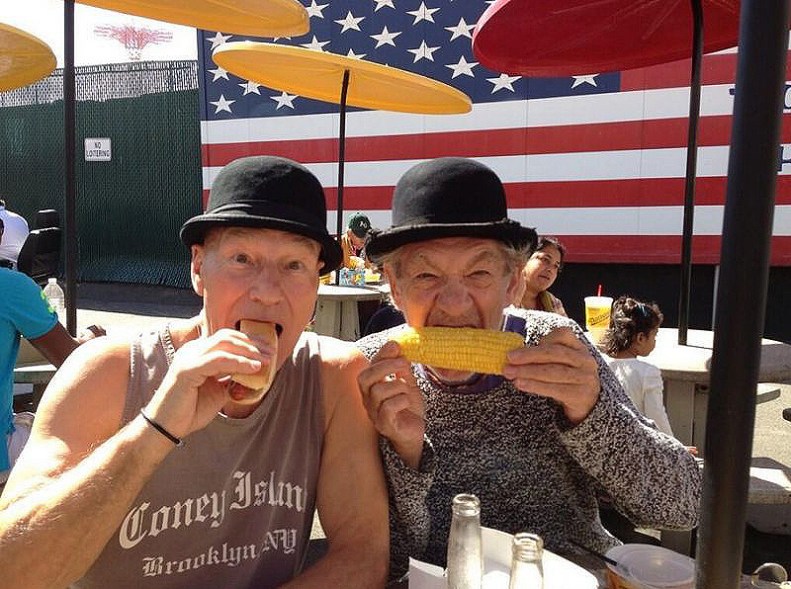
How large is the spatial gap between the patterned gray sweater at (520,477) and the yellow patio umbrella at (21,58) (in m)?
3.33

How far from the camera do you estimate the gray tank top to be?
4.57 ft

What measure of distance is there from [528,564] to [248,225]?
889mm

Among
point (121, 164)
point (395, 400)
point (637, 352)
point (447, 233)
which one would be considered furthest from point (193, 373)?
point (121, 164)

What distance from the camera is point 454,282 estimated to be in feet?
5.51

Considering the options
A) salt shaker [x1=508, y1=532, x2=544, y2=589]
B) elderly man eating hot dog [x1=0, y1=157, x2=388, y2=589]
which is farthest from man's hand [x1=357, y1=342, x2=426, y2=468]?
salt shaker [x1=508, y1=532, x2=544, y2=589]

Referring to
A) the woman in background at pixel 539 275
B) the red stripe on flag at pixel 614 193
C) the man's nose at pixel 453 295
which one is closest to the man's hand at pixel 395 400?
the man's nose at pixel 453 295

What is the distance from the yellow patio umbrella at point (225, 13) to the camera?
3422mm

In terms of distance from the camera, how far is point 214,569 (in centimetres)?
143

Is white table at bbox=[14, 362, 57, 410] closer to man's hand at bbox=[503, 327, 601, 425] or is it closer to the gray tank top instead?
the gray tank top

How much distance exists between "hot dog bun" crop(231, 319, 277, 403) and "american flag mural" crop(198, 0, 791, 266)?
6.79 metres

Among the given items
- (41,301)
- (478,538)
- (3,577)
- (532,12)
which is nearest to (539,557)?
(478,538)

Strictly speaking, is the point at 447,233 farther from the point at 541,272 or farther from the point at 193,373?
the point at 541,272

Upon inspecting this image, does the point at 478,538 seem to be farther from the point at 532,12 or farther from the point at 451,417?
the point at 532,12

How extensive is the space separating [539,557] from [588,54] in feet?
12.1
